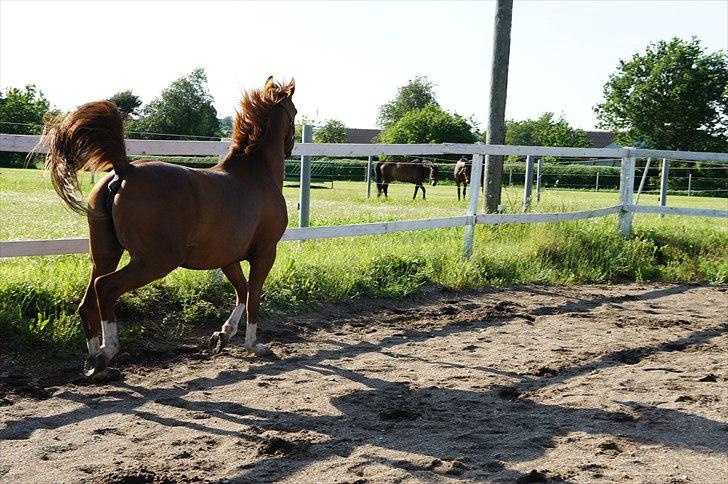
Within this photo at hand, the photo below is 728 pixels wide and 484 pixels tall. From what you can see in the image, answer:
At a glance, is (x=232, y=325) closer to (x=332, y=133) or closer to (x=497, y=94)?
(x=497, y=94)

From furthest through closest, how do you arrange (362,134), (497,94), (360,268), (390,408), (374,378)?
(362,134)
(497,94)
(360,268)
(374,378)
(390,408)

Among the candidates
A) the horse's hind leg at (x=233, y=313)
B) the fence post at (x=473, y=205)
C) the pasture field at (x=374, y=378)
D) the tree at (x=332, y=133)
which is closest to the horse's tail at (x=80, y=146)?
the pasture field at (x=374, y=378)

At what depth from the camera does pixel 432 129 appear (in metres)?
66.5

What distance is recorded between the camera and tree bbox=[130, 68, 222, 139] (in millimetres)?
36325

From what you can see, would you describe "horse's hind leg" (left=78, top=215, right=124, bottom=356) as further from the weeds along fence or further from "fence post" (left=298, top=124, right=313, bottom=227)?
"fence post" (left=298, top=124, right=313, bottom=227)

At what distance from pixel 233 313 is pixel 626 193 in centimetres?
880

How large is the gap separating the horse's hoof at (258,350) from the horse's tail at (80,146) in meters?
1.72

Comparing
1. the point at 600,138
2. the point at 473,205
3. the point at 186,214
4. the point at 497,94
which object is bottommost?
the point at 473,205

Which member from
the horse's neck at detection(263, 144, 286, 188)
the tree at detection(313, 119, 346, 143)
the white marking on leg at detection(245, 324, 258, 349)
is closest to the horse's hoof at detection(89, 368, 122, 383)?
Result: the white marking on leg at detection(245, 324, 258, 349)

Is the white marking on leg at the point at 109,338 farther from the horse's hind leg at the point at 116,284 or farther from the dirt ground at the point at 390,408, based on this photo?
the dirt ground at the point at 390,408

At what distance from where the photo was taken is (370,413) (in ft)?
16.9

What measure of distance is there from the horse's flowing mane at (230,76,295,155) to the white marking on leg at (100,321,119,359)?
73.8 inches

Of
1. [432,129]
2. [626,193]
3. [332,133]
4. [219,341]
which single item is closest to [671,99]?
[432,129]

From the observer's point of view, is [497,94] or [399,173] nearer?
[497,94]
